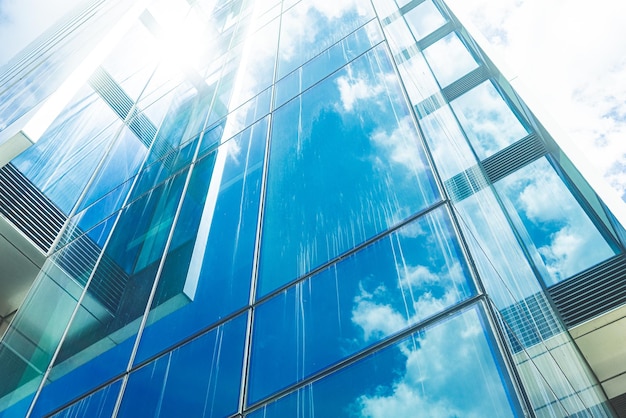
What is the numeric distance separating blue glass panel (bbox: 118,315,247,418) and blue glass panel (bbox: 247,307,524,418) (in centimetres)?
70

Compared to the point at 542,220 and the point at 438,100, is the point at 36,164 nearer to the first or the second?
the point at 438,100

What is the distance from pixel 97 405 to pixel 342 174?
375 cm

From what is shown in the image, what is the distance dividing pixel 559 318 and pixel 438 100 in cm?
365

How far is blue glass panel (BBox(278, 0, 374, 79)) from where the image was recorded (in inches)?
369

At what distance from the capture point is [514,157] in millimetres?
8164

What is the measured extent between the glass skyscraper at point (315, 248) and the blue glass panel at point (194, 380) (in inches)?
1.0

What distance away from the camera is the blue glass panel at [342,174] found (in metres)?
4.99

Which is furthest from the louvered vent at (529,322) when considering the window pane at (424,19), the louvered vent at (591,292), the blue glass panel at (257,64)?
the window pane at (424,19)

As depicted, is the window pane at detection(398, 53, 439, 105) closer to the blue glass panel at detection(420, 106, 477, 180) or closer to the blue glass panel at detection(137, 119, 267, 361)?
the blue glass panel at detection(420, 106, 477, 180)

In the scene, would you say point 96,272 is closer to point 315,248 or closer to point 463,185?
point 315,248

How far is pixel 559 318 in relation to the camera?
584 cm

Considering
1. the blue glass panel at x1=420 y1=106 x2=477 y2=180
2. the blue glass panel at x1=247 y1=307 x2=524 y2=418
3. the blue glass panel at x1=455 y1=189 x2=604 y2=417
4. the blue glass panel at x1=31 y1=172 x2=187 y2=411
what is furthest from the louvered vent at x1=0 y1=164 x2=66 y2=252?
the blue glass panel at x1=455 y1=189 x2=604 y2=417

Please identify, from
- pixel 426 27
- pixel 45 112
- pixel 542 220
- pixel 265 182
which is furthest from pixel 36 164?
pixel 426 27

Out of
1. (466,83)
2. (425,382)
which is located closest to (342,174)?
(425,382)
